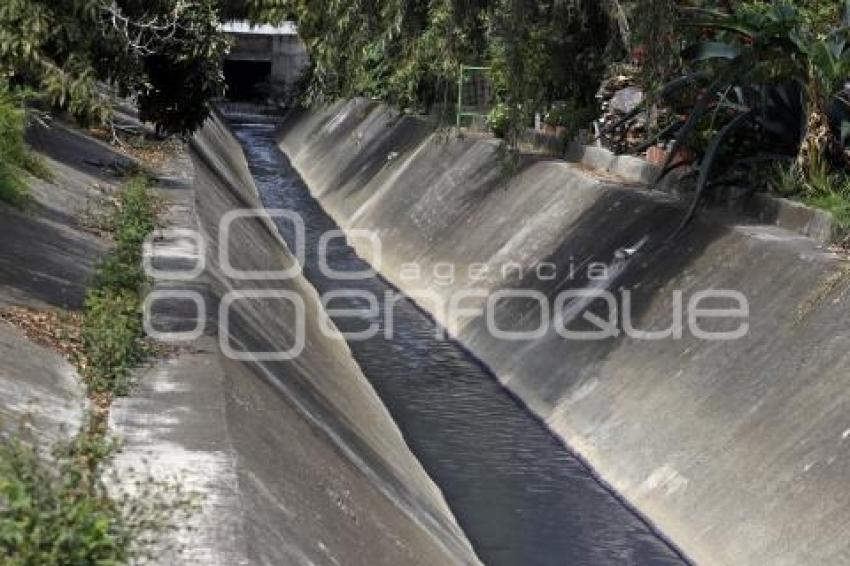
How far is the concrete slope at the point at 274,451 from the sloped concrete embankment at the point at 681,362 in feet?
Result: 6.36

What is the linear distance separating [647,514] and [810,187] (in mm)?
5298

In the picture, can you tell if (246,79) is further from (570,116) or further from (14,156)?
(14,156)

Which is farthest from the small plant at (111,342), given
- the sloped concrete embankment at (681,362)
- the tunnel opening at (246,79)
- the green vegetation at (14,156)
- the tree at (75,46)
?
the tunnel opening at (246,79)

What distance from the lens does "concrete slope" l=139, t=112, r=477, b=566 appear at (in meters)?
8.39

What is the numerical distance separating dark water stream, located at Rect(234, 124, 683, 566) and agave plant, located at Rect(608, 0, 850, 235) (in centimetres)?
342

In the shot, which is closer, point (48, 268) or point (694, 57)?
point (48, 268)

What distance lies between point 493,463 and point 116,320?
17.3ft

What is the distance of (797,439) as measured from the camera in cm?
1258


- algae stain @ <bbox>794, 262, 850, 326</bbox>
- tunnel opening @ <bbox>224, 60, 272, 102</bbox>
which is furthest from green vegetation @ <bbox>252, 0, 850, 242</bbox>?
tunnel opening @ <bbox>224, 60, 272, 102</bbox>

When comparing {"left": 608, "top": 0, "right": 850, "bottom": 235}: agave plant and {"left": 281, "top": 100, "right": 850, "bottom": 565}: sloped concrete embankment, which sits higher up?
{"left": 608, "top": 0, "right": 850, "bottom": 235}: agave plant

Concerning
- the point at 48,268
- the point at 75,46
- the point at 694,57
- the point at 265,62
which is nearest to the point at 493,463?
the point at 48,268

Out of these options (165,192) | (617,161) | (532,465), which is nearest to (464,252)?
(617,161)

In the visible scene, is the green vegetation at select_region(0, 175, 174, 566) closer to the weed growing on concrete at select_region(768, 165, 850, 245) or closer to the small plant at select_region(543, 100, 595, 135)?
the weed growing on concrete at select_region(768, 165, 850, 245)

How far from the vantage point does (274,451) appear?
1019 cm
